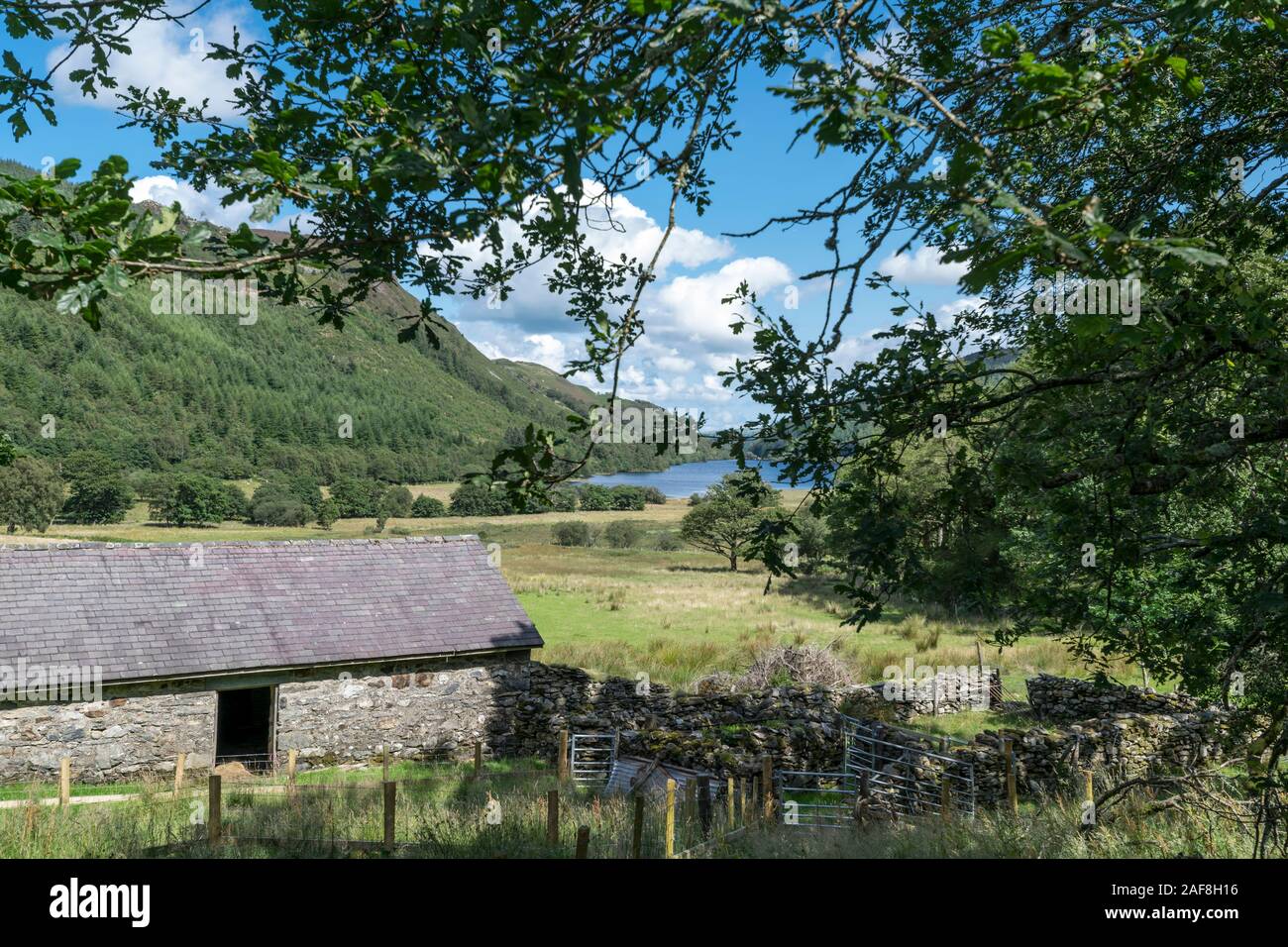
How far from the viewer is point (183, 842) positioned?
805cm

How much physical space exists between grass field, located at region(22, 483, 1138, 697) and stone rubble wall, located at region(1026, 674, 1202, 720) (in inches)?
87.8

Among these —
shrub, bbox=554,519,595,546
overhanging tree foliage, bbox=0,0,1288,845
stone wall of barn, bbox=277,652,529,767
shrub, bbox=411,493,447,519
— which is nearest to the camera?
overhanging tree foliage, bbox=0,0,1288,845

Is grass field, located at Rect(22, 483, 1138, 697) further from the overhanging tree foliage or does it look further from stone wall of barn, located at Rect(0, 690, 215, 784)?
the overhanging tree foliage

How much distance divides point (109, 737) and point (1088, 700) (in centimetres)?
2127

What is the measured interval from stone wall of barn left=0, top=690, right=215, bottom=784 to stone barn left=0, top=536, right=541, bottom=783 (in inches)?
1.0

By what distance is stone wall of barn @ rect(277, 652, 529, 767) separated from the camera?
15.7 meters

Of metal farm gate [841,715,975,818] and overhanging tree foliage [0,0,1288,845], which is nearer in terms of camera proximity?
overhanging tree foliage [0,0,1288,845]

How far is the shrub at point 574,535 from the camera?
77000 mm

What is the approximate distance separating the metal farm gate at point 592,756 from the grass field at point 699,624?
4.89 m

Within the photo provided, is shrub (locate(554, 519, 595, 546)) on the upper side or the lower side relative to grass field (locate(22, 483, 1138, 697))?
upper

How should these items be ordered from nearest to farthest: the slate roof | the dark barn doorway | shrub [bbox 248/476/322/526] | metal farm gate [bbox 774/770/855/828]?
metal farm gate [bbox 774/770/855/828], the slate roof, the dark barn doorway, shrub [bbox 248/476/322/526]

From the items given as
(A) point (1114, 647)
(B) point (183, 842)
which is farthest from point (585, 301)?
(B) point (183, 842)

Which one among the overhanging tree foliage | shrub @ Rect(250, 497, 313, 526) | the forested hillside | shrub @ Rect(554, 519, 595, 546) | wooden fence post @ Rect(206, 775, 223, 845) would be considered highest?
the forested hillside

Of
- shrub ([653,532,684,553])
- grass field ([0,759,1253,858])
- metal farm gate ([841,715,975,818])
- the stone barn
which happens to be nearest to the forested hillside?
shrub ([653,532,684,553])
